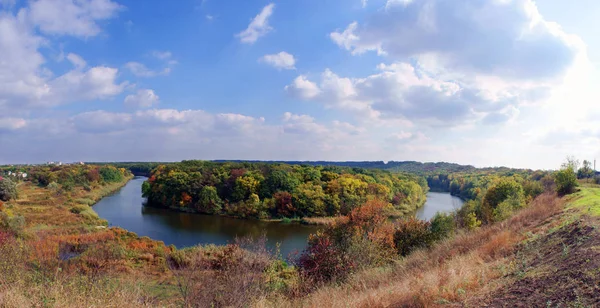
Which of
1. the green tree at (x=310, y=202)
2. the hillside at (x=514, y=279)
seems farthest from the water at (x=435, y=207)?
the hillside at (x=514, y=279)

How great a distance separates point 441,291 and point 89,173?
8291cm

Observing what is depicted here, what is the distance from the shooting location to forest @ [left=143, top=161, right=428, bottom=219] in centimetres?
4522

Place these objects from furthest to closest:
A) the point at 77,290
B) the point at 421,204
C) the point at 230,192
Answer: the point at 421,204 → the point at 230,192 → the point at 77,290

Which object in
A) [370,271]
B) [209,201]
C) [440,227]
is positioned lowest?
[209,201]

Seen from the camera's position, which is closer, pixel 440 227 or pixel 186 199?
pixel 440 227

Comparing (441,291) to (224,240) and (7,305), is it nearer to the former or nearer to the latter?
(7,305)

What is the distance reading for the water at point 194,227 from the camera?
103 ft

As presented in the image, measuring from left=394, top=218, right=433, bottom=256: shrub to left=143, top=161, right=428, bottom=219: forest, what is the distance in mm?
22145

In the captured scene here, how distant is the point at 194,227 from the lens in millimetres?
37750

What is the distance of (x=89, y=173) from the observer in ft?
238

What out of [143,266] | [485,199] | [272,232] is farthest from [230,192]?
[485,199]

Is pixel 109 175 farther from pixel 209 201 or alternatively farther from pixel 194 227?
pixel 194 227

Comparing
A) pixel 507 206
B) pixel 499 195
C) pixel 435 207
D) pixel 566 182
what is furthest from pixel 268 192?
pixel 566 182

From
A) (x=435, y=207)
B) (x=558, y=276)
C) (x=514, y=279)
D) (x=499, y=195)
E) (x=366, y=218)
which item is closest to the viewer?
(x=558, y=276)
